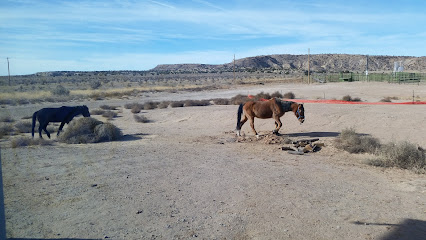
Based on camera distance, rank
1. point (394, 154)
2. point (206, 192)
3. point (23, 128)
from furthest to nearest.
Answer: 1. point (23, 128)
2. point (394, 154)
3. point (206, 192)

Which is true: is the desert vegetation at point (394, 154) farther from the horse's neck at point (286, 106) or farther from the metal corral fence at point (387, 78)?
the metal corral fence at point (387, 78)

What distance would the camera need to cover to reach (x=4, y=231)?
5.84 meters

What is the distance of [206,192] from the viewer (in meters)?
8.10

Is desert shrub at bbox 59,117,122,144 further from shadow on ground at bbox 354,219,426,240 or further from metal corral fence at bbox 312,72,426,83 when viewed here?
metal corral fence at bbox 312,72,426,83

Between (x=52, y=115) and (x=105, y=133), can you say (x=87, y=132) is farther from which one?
(x=52, y=115)

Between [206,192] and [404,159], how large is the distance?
5.85 meters

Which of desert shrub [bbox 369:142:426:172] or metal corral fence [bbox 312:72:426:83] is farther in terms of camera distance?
metal corral fence [bbox 312:72:426:83]

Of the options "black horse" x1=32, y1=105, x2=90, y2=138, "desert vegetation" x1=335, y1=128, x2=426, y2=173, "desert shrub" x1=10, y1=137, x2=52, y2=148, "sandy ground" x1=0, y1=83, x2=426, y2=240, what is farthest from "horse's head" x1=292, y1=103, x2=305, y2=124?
"desert shrub" x1=10, y1=137, x2=52, y2=148

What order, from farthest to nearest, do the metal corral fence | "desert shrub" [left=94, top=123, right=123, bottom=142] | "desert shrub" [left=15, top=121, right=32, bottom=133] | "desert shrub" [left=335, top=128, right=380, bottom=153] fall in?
1. the metal corral fence
2. "desert shrub" [left=15, top=121, right=32, bottom=133]
3. "desert shrub" [left=94, top=123, right=123, bottom=142]
4. "desert shrub" [left=335, top=128, right=380, bottom=153]

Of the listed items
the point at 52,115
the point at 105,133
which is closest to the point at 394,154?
the point at 105,133

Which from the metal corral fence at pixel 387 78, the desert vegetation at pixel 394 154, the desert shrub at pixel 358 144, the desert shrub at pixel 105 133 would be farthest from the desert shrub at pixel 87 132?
the metal corral fence at pixel 387 78

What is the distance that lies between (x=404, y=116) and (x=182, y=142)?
10.4 meters

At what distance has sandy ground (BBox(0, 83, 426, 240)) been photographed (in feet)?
20.3

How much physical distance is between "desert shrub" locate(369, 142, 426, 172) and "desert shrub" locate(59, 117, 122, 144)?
31.1ft
